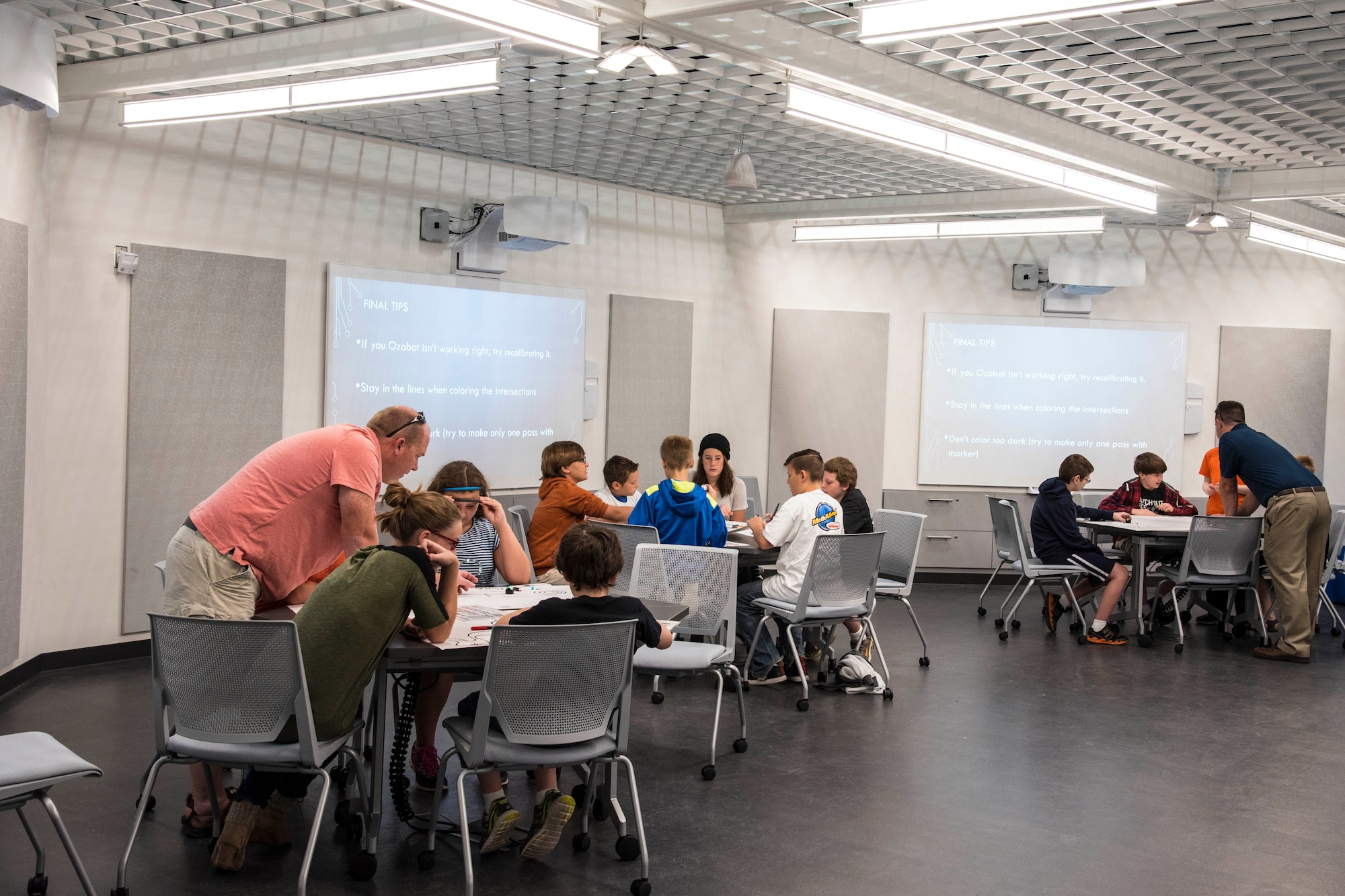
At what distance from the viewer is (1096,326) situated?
406 inches

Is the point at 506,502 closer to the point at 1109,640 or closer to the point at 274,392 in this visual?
the point at 274,392

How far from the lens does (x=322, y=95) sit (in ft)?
17.5

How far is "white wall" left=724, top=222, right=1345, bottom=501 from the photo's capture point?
9969 mm

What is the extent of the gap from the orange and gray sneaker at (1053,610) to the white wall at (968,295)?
224 centimetres

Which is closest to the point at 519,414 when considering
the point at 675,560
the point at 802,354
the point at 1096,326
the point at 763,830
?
the point at 802,354

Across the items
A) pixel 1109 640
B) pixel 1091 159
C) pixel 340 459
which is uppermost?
pixel 1091 159

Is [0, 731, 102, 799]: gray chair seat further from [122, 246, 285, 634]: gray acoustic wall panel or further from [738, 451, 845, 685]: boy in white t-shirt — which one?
[738, 451, 845, 685]: boy in white t-shirt

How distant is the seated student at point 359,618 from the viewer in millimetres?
3279

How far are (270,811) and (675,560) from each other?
2.00 meters

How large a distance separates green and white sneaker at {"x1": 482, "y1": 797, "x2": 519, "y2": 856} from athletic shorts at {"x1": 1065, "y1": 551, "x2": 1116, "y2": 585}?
5322 millimetres

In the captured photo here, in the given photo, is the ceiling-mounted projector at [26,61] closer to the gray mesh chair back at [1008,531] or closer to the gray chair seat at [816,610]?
the gray chair seat at [816,610]

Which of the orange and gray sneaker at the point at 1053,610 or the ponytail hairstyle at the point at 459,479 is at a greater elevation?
the ponytail hairstyle at the point at 459,479

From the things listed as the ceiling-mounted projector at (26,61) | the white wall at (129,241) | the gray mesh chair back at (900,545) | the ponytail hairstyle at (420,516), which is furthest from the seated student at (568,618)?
the white wall at (129,241)

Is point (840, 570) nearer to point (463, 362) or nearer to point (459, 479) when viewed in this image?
point (459, 479)
